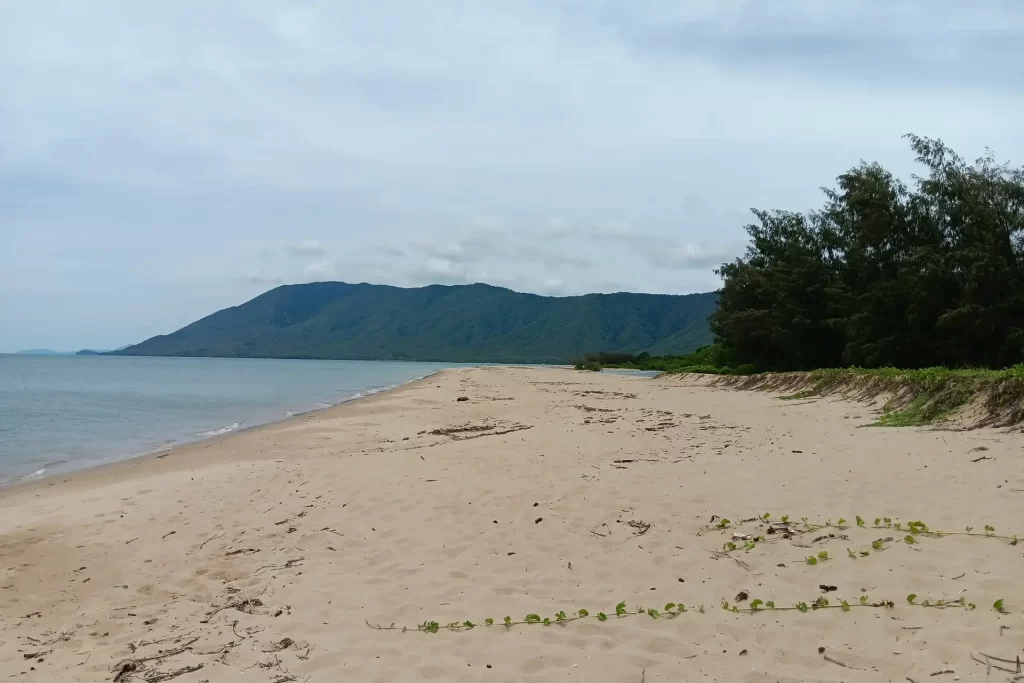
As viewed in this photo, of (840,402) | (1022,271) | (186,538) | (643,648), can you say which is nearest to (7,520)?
(186,538)

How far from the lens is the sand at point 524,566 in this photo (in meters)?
4.06

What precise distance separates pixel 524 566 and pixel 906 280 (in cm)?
2474

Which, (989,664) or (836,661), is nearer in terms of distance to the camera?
(989,664)

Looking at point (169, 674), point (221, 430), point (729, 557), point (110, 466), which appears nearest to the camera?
point (169, 674)

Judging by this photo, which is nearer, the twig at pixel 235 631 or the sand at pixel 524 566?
the sand at pixel 524 566

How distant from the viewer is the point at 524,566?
5.80 meters

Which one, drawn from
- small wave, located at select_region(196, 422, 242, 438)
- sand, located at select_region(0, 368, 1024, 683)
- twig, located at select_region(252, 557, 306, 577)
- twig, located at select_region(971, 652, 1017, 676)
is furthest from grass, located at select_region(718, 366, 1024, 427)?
small wave, located at select_region(196, 422, 242, 438)

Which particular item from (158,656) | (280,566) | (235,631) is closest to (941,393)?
(280,566)

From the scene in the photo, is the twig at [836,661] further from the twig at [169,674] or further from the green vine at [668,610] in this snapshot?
the twig at [169,674]

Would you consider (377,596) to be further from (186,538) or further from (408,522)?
(186,538)

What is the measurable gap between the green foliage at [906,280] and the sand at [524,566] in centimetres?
1580

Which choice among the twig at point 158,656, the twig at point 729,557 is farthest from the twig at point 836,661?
the twig at point 158,656

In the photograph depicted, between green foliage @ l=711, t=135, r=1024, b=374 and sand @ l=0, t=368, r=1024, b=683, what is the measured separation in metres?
15.8

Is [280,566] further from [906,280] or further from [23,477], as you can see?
[906,280]
